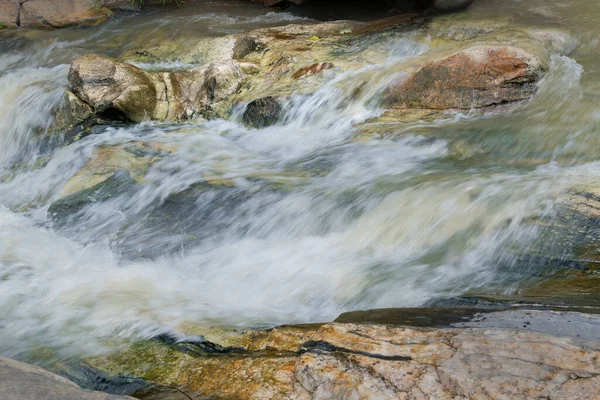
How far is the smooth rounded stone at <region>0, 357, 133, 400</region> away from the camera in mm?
2160

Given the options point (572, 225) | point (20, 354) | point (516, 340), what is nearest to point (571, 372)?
point (516, 340)

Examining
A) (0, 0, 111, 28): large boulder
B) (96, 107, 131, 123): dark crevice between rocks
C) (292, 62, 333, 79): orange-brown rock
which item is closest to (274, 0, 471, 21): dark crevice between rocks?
(292, 62, 333, 79): orange-brown rock

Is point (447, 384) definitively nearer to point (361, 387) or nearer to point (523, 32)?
point (361, 387)

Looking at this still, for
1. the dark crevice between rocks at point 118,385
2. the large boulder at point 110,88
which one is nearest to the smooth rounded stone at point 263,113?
the large boulder at point 110,88

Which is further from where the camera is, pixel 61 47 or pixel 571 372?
pixel 61 47

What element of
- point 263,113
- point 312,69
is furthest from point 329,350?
point 312,69

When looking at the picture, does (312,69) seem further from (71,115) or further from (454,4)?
(71,115)

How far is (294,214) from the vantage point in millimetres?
4949

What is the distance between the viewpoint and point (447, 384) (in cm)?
237

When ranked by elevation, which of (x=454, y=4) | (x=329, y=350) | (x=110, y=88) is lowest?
(x=329, y=350)

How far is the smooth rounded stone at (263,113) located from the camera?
6.98 metres

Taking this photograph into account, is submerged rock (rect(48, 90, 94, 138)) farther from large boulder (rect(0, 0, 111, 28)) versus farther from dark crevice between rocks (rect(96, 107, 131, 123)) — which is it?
large boulder (rect(0, 0, 111, 28))

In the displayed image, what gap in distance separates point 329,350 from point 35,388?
114cm

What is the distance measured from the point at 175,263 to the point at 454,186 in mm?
2104
